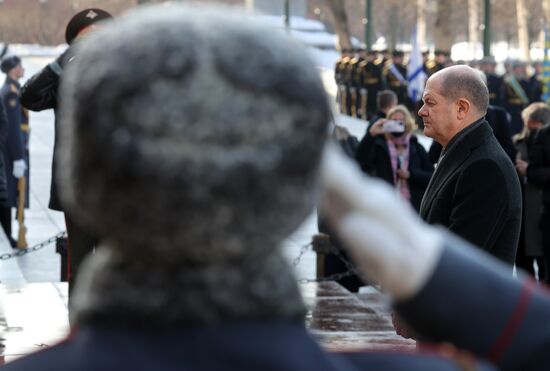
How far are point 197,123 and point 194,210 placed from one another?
0.07 metres

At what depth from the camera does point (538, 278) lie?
10.6m

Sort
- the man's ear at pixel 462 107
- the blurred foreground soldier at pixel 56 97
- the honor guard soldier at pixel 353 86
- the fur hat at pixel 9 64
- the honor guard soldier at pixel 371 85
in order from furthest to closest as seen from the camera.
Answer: the honor guard soldier at pixel 353 86
the honor guard soldier at pixel 371 85
the fur hat at pixel 9 64
the blurred foreground soldier at pixel 56 97
the man's ear at pixel 462 107

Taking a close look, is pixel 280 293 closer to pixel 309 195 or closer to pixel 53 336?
pixel 309 195

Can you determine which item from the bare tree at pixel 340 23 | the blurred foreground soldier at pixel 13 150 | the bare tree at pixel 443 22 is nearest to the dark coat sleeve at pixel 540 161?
the blurred foreground soldier at pixel 13 150

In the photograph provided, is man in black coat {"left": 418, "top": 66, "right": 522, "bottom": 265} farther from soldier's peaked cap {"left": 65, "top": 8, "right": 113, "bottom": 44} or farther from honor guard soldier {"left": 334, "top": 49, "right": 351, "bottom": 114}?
honor guard soldier {"left": 334, "top": 49, "right": 351, "bottom": 114}

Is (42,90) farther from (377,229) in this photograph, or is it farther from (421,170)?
(377,229)

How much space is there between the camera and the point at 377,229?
1136mm

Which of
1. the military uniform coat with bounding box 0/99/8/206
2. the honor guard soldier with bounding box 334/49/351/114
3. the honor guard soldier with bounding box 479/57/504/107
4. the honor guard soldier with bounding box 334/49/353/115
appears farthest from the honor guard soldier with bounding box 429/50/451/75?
the military uniform coat with bounding box 0/99/8/206

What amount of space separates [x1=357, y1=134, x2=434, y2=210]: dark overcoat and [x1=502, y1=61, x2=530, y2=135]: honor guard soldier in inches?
660

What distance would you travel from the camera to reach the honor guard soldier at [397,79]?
3231 centimetres

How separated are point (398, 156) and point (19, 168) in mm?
3329

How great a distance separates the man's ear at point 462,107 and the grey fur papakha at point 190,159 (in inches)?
162

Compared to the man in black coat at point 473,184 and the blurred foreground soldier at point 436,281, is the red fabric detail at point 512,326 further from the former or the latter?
the man in black coat at point 473,184

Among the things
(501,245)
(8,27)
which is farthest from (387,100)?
(8,27)
